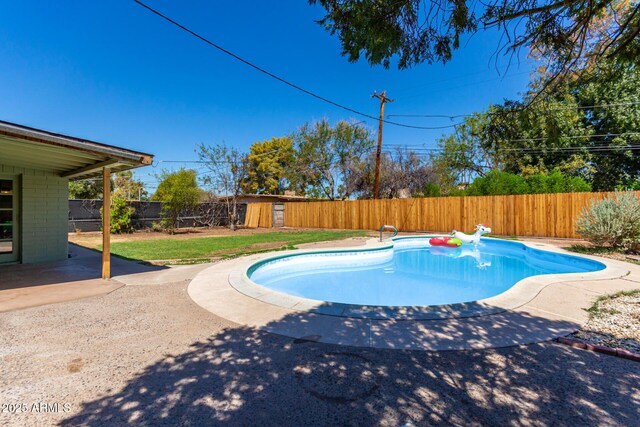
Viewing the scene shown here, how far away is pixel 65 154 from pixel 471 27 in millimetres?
6640

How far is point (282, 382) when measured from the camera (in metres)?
2.27

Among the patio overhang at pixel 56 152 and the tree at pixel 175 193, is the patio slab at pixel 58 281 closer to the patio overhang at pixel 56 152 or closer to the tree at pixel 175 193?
the patio overhang at pixel 56 152

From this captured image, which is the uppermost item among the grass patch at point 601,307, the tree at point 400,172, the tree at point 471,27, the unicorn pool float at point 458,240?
the tree at point 400,172

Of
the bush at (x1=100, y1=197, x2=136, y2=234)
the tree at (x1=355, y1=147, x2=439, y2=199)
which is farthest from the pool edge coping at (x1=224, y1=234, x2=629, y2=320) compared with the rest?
the tree at (x1=355, y1=147, x2=439, y2=199)

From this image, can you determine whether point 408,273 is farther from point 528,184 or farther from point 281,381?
point 528,184

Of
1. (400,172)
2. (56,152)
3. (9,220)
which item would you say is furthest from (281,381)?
(400,172)

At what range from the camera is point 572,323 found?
3.38 meters

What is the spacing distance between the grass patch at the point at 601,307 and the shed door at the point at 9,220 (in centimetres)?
1111

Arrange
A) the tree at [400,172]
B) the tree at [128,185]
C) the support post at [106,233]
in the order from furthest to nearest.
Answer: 1. the tree at [128,185]
2. the tree at [400,172]
3. the support post at [106,233]

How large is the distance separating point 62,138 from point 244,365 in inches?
182

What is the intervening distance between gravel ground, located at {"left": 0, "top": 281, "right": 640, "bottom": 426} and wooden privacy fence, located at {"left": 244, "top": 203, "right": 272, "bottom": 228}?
18501mm

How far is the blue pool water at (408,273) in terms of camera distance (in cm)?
623

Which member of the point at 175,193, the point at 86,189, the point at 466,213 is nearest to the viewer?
the point at 466,213

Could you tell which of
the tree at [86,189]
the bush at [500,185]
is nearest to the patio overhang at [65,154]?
the bush at [500,185]
